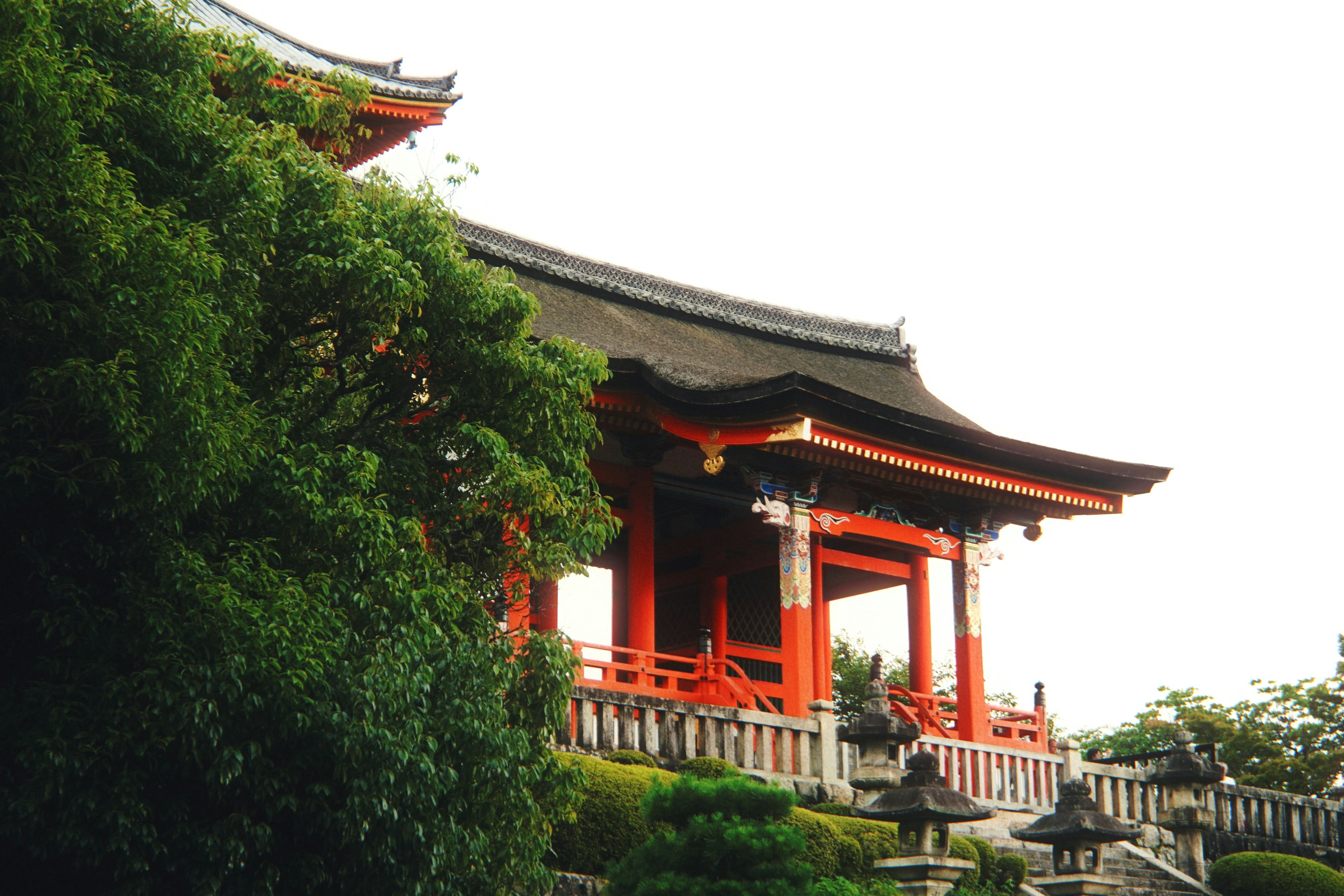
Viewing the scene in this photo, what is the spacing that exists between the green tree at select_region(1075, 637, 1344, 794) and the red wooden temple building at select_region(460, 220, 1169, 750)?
8505 millimetres

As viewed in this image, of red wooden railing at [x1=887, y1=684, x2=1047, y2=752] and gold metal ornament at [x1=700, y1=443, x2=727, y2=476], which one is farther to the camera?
red wooden railing at [x1=887, y1=684, x2=1047, y2=752]

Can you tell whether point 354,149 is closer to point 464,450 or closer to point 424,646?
point 464,450

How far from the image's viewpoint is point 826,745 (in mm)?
14109

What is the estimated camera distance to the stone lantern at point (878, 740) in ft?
43.4

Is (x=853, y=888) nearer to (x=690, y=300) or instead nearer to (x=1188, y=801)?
(x=1188, y=801)

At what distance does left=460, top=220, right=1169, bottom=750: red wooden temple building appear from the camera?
1558 cm

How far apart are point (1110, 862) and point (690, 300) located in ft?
39.3

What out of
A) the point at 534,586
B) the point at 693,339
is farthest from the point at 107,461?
the point at 693,339

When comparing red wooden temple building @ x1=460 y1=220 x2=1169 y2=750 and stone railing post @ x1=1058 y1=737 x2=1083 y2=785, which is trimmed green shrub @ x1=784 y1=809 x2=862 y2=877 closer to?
red wooden temple building @ x1=460 y1=220 x2=1169 y2=750

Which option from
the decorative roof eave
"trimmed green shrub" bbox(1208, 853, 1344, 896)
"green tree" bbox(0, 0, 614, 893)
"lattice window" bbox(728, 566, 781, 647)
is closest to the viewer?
"green tree" bbox(0, 0, 614, 893)

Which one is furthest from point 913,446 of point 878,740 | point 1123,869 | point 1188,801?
point 1123,869

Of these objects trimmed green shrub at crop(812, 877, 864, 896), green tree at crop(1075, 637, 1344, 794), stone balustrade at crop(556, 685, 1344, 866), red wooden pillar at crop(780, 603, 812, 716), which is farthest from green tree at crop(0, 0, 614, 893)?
green tree at crop(1075, 637, 1344, 794)

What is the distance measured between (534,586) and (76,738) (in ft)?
24.9

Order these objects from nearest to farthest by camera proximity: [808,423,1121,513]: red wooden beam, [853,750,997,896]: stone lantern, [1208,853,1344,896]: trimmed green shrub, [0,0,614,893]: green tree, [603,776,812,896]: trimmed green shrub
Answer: [0,0,614,893]: green tree, [603,776,812,896]: trimmed green shrub, [853,750,997,896]: stone lantern, [1208,853,1344,896]: trimmed green shrub, [808,423,1121,513]: red wooden beam
